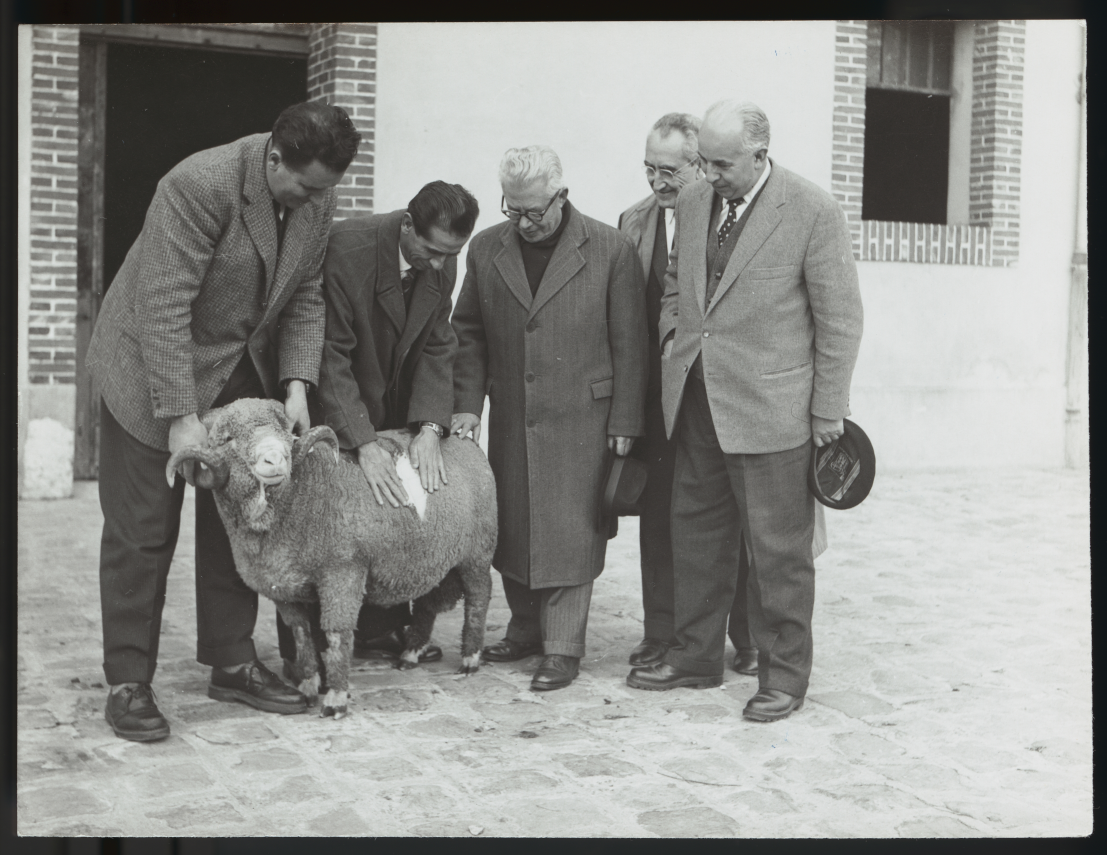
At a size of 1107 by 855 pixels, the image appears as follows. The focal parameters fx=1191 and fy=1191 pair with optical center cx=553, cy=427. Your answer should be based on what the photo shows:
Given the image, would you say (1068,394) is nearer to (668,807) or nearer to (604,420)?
(604,420)

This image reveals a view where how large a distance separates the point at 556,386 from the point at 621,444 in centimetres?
37

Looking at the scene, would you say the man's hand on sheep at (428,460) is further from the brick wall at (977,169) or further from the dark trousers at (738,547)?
the brick wall at (977,169)

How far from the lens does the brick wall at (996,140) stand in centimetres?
1012

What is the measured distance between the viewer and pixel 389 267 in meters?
4.64

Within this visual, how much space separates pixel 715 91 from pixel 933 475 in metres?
3.84

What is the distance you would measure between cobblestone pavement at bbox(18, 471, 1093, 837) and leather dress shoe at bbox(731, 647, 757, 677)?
7.9 inches

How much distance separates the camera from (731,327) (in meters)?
4.50

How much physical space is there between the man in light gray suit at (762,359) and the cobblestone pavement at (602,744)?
0.48 m

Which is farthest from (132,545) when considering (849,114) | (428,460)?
(849,114)

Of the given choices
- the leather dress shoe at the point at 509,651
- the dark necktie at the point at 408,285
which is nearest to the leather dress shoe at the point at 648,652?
the leather dress shoe at the point at 509,651

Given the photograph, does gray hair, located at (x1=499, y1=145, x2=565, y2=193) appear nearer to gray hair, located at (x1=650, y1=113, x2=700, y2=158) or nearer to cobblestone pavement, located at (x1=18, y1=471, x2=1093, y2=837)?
gray hair, located at (x1=650, y1=113, x2=700, y2=158)

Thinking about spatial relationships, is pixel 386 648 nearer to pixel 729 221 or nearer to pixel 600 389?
pixel 600 389

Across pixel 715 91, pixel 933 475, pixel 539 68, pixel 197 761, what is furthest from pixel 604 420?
pixel 933 475

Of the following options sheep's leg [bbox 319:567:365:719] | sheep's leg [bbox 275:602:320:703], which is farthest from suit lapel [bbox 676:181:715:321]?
sheep's leg [bbox 275:602:320:703]
